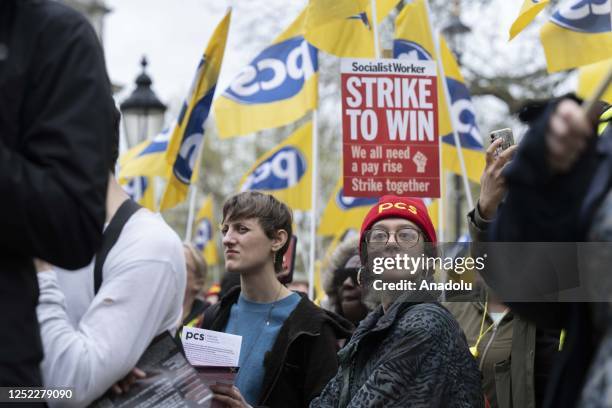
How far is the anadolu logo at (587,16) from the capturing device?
6.46m

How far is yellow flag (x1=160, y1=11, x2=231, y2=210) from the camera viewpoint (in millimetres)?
8055

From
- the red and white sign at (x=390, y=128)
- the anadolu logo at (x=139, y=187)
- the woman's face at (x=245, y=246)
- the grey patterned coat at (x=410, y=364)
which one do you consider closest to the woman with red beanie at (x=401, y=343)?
the grey patterned coat at (x=410, y=364)

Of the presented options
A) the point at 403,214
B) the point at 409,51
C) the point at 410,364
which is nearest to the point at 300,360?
the point at 403,214

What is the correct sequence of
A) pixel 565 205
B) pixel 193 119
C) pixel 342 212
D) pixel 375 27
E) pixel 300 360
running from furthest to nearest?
pixel 342 212 < pixel 193 119 < pixel 375 27 < pixel 300 360 < pixel 565 205

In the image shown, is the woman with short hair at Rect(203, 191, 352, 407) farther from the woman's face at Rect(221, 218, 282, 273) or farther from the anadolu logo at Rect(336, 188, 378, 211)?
the anadolu logo at Rect(336, 188, 378, 211)

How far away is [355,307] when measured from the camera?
6.08 metres

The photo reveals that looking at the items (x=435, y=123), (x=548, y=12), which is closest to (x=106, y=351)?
(x=435, y=123)

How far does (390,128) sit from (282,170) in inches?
129

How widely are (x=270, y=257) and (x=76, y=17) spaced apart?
9.11 ft

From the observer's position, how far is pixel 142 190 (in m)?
12.6

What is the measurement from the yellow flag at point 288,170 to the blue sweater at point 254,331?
16.5 feet

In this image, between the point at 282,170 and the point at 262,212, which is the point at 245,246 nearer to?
the point at 262,212

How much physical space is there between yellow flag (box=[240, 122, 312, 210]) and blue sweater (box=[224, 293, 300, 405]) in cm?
502

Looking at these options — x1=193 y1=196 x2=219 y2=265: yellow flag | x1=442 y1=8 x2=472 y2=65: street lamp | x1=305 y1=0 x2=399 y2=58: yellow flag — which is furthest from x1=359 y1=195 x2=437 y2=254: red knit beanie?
x1=193 y1=196 x2=219 y2=265: yellow flag
